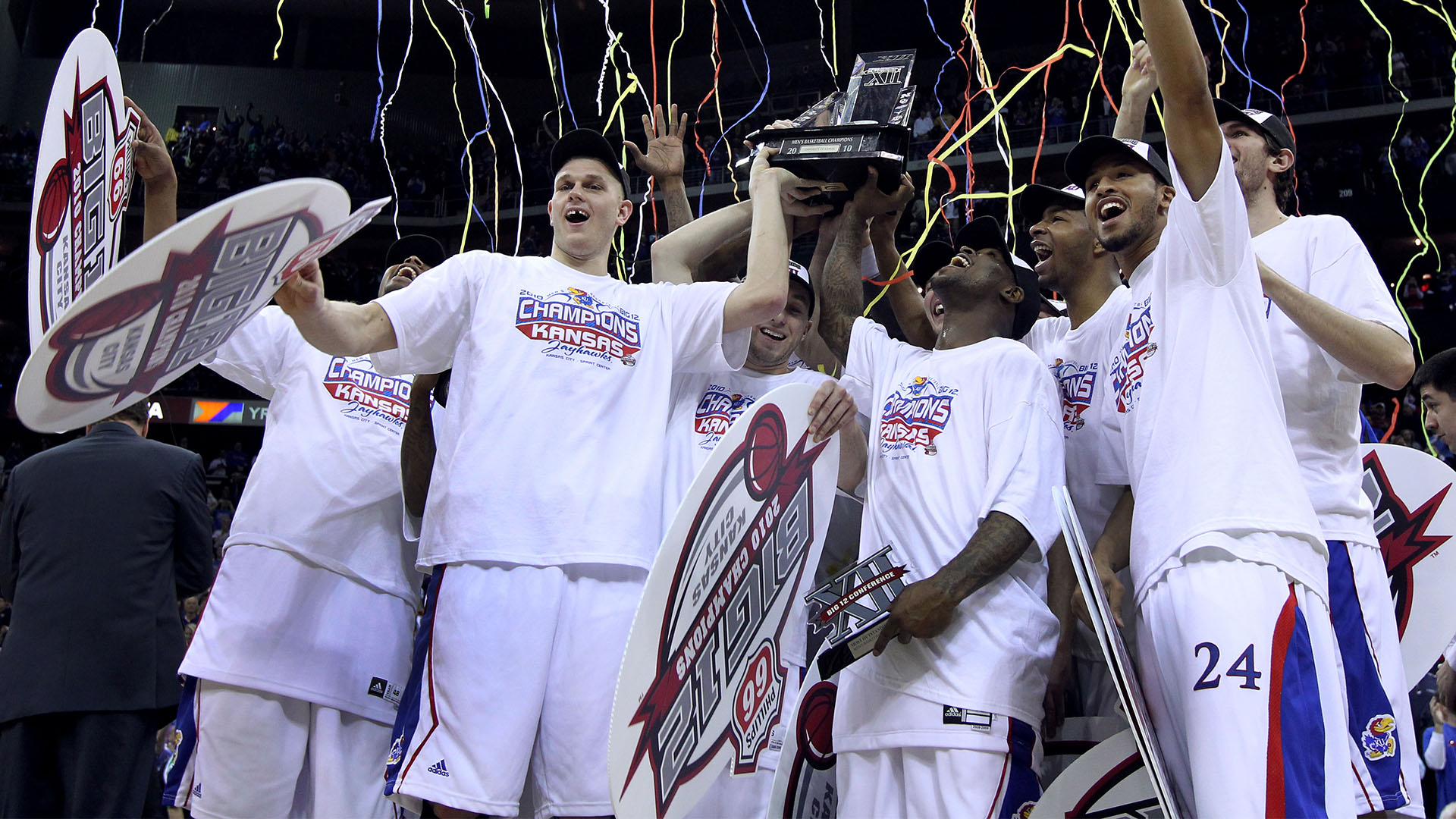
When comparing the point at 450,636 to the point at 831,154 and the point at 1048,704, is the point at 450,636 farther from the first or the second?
the point at 831,154

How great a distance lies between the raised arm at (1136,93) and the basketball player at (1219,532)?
1.08 metres

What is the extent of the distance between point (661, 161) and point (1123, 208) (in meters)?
1.49

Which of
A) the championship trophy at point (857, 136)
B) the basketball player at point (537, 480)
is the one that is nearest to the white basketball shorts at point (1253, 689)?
the basketball player at point (537, 480)

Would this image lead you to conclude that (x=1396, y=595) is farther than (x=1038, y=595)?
Yes

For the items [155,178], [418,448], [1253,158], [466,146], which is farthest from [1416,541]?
[466,146]

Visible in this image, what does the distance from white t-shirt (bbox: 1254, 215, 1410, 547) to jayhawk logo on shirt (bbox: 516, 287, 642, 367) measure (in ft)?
5.03

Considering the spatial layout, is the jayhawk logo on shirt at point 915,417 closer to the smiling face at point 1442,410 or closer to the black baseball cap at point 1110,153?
the black baseball cap at point 1110,153

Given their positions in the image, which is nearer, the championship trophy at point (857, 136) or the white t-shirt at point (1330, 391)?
the white t-shirt at point (1330, 391)

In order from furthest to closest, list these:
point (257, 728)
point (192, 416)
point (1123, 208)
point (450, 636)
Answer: point (192, 416) → point (257, 728) → point (1123, 208) → point (450, 636)

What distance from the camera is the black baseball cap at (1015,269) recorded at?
129 inches

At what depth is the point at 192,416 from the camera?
60.1 ft

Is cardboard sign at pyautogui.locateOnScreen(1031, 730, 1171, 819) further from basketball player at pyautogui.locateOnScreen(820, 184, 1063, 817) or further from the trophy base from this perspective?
the trophy base

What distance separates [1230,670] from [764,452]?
3.55ft

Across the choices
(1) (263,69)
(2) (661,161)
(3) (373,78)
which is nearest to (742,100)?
(3) (373,78)
